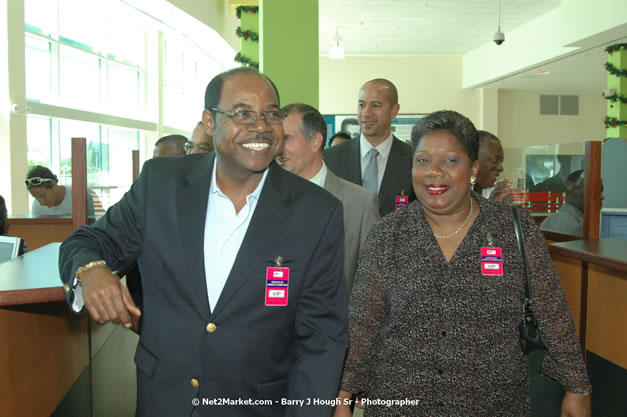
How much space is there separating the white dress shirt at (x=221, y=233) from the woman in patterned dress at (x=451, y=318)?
0.54 m

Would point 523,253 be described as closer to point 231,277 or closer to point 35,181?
point 231,277

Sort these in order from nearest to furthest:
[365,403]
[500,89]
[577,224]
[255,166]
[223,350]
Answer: [223,350] < [255,166] < [365,403] < [577,224] < [500,89]

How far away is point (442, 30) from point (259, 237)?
533 inches

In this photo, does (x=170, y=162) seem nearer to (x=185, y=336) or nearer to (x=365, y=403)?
(x=185, y=336)

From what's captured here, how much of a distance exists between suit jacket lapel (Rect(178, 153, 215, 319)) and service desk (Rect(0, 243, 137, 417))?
1.32 ft

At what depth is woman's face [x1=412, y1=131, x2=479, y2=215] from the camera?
78.7 inches

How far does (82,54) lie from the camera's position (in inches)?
405

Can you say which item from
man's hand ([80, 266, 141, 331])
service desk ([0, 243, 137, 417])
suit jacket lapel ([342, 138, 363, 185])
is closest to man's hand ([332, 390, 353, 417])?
man's hand ([80, 266, 141, 331])

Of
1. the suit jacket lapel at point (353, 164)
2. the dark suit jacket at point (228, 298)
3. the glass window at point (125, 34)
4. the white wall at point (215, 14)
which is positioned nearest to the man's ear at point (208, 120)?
the dark suit jacket at point (228, 298)

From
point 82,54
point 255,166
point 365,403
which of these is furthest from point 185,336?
point 82,54

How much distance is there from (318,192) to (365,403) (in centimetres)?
85

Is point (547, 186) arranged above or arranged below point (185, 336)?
above

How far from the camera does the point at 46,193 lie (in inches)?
237

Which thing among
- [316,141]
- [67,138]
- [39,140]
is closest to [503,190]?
[316,141]
